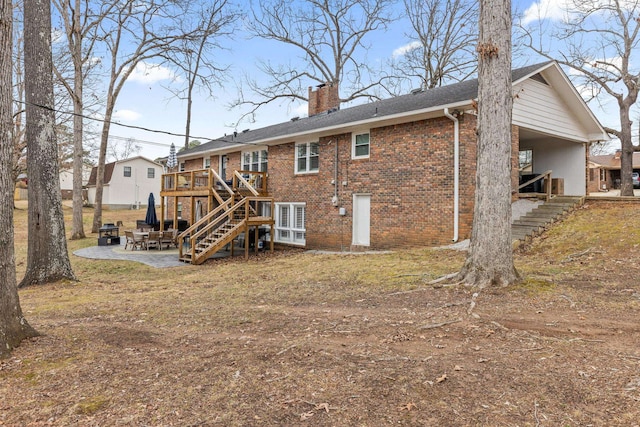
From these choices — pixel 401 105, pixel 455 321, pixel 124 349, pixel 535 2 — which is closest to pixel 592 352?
pixel 455 321

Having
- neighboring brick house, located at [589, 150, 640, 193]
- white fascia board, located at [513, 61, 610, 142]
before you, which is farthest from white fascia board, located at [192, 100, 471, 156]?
neighboring brick house, located at [589, 150, 640, 193]

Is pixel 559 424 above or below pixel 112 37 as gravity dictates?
below

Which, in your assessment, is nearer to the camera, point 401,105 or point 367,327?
point 367,327

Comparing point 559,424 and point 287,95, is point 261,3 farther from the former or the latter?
point 559,424

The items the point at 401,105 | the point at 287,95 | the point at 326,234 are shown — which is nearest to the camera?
the point at 401,105

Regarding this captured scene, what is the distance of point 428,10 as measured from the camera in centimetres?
2647

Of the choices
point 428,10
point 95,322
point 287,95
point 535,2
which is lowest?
point 95,322

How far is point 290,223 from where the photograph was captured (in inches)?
659

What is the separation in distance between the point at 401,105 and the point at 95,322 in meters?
11.1

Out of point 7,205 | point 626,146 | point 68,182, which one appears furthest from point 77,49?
point 68,182

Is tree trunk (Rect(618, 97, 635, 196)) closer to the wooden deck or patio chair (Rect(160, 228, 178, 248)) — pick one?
the wooden deck

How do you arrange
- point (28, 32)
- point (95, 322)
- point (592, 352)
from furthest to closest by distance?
point (28, 32) < point (95, 322) < point (592, 352)

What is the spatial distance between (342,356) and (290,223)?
1318 cm

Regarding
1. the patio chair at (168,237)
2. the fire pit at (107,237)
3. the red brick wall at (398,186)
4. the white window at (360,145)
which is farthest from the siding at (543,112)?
the fire pit at (107,237)
